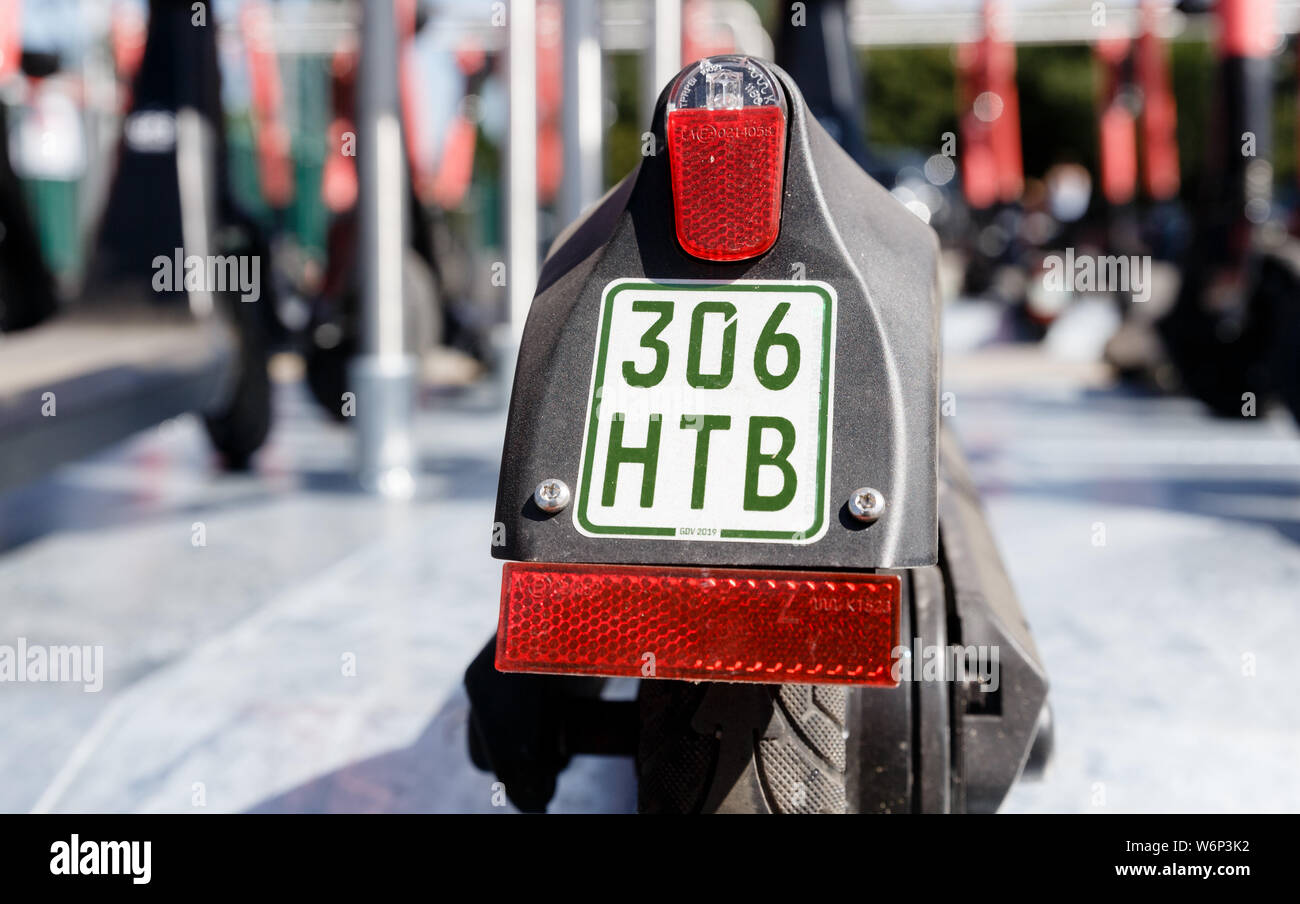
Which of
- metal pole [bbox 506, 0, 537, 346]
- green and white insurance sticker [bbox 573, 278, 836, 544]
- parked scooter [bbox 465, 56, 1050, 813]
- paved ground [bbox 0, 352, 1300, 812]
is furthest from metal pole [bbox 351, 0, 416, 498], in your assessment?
green and white insurance sticker [bbox 573, 278, 836, 544]

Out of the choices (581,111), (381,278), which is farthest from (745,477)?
(581,111)

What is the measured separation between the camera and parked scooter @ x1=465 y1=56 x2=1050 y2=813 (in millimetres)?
1247

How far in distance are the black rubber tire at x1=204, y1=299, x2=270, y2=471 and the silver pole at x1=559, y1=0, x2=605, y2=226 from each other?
1.29 metres

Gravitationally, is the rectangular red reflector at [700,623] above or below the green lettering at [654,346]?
below

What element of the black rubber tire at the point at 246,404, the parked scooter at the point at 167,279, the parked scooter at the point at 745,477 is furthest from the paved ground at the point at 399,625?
the parked scooter at the point at 745,477

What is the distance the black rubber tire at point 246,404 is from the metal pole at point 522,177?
1.29 m

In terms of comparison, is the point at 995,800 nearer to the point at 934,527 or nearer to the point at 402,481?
→ the point at 934,527

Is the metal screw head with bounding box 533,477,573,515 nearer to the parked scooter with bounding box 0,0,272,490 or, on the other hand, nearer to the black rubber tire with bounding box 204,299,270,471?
the parked scooter with bounding box 0,0,272,490

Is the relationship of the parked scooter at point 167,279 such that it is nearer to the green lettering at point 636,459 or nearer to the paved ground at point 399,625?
the paved ground at point 399,625

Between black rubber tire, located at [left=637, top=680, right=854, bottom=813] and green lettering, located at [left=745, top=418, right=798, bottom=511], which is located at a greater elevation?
green lettering, located at [left=745, top=418, right=798, bottom=511]

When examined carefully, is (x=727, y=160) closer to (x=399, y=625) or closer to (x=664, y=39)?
(x=399, y=625)

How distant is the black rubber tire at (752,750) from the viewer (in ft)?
4.58

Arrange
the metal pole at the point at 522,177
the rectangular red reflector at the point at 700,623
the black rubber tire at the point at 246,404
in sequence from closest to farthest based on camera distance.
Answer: the rectangular red reflector at the point at 700,623 < the black rubber tire at the point at 246,404 < the metal pole at the point at 522,177

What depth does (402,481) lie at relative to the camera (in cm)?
450
